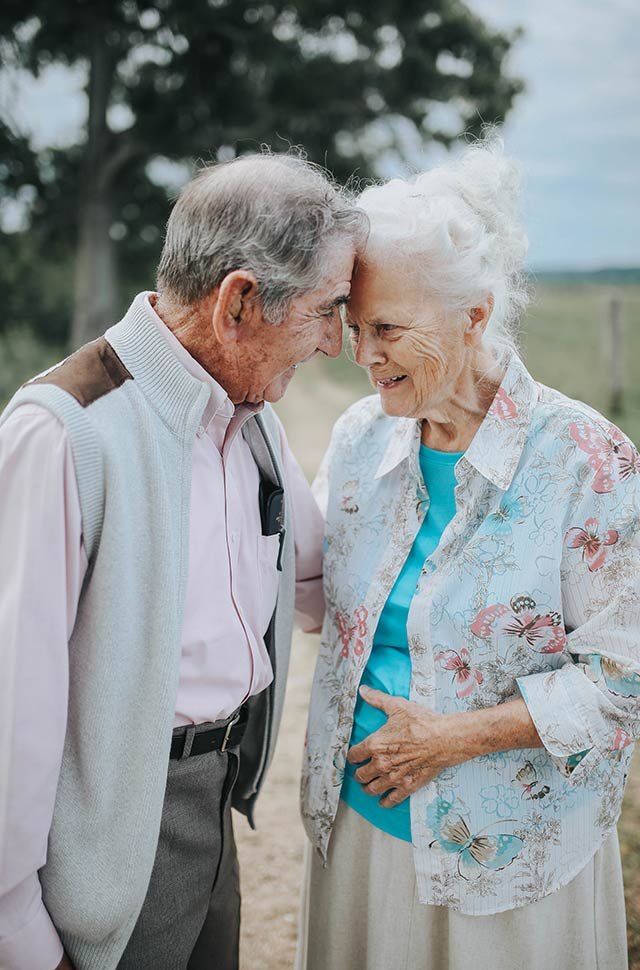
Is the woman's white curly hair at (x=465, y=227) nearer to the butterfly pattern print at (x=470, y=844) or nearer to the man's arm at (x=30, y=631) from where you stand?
the man's arm at (x=30, y=631)

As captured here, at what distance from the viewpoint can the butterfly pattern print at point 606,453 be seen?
68.1 inches

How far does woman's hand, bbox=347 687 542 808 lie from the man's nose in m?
0.79

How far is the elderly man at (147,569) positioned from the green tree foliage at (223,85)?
12.0m

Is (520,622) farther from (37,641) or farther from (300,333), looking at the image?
(37,641)

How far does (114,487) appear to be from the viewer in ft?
4.76

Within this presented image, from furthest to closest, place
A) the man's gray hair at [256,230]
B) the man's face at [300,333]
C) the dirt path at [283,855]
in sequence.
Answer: the dirt path at [283,855], the man's face at [300,333], the man's gray hair at [256,230]

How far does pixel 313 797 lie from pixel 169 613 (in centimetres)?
83

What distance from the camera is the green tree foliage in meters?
12.8

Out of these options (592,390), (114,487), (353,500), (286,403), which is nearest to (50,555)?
(114,487)

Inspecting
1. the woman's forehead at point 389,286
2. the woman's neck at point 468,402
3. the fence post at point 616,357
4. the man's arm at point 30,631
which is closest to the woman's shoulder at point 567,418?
the woman's neck at point 468,402

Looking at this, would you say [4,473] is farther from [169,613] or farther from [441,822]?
[441,822]

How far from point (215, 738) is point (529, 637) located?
2.34ft

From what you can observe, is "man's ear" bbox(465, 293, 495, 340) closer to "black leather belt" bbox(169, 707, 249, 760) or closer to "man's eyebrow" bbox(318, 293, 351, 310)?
"man's eyebrow" bbox(318, 293, 351, 310)

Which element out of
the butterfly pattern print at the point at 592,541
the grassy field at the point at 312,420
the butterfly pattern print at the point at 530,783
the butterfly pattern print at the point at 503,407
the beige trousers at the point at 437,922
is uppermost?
the butterfly pattern print at the point at 503,407
